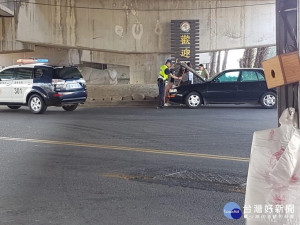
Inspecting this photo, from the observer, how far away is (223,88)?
16062 millimetres

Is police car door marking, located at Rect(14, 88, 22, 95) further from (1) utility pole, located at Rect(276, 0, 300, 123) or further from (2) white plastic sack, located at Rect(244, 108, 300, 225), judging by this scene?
(2) white plastic sack, located at Rect(244, 108, 300, 225)

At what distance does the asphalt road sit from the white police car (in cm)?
216

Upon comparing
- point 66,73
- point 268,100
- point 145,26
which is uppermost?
point 145,26

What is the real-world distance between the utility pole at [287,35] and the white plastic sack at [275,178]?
20 centimetres

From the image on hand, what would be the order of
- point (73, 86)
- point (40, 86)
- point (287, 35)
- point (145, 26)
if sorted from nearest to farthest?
point (287, 35), point (40, 86), point (73, 86), point (145, 26)

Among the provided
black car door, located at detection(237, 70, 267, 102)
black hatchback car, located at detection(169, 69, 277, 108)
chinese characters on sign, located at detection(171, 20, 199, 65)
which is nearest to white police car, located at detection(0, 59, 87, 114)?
black hatchback car, located at detection(169, 69, 277, 108)

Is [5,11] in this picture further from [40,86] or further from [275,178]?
[275,178]

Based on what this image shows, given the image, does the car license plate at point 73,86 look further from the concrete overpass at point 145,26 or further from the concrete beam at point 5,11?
the concrete overpass at point 145,26

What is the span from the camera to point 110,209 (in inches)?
197

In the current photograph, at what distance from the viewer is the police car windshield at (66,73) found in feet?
47.4

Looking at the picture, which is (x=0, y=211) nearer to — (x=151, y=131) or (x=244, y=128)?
(x=151, y=131)

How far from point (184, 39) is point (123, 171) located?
622 inches

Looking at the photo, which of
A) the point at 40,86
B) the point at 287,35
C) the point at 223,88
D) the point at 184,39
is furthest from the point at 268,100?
the point at 287,35

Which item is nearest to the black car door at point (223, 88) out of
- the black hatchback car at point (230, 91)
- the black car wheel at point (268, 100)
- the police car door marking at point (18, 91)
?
the black hatchback car at point (230, 91)
